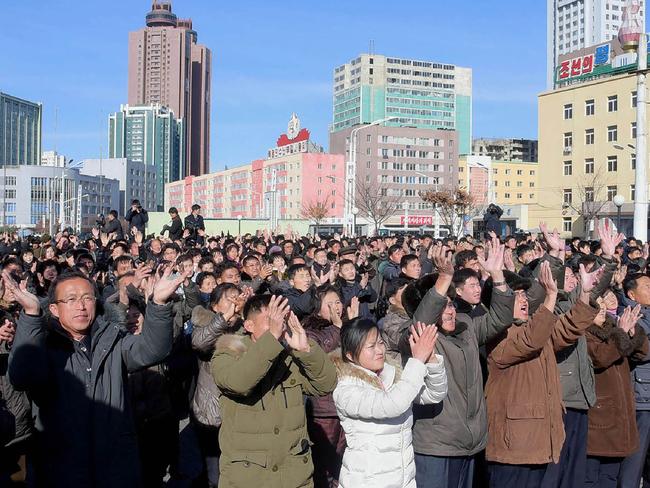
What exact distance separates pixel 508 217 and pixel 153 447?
5930cm

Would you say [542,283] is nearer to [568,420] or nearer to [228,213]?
[568,420]

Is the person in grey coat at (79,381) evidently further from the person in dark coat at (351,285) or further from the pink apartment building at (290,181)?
the pink apartment building at (290,181)

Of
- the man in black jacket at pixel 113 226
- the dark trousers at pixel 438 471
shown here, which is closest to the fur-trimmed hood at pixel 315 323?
the dark trousers at pixel 438 471

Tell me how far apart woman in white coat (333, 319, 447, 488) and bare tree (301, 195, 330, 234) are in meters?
77.6

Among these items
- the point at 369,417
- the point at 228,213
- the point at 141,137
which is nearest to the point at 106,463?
the point at 369,417

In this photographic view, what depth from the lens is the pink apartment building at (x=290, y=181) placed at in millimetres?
94812

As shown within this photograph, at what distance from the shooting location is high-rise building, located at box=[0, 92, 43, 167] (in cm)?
13738

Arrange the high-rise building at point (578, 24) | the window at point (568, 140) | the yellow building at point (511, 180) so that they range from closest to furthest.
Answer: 1. the window at point (568, 140)
2. the yellow building at point (511, 180)
3. the high-rise building at point (578, 24)

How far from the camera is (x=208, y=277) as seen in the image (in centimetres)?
795

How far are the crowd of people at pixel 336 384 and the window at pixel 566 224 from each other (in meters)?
49.4

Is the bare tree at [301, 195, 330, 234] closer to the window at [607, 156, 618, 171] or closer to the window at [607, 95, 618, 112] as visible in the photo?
the window at [607, 156, 618, 171]

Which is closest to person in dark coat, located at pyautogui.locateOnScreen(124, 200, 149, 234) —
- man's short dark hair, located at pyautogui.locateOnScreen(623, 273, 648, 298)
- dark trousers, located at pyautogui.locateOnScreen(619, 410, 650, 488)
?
man's short dark hair, located at pyautogui.locateOnScreen(623, 273, 648, 298)

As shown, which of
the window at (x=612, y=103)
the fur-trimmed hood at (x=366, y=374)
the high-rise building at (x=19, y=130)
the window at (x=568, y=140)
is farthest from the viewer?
the high-rise building at (x=19, y=130)

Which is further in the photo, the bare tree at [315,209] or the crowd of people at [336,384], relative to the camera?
the bare tree at [315,209]
